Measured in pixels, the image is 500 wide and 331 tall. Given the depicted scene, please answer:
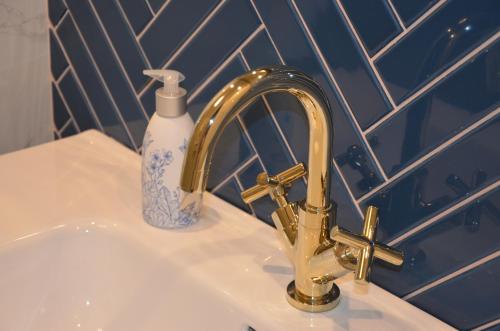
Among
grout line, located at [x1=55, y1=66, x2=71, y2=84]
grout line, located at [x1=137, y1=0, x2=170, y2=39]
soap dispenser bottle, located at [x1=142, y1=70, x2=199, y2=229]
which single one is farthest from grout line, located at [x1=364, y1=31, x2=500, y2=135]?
grout line, located at [x1=55, y1=66, x2=71, y2=84]

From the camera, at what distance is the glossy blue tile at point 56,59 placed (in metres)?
1.13

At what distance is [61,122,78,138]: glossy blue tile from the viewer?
117 centimetres

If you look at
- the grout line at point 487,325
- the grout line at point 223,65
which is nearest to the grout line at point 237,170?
the grout line at point 223,65

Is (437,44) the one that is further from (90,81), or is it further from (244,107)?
(90,81)

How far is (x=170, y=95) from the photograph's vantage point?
0.84 meters

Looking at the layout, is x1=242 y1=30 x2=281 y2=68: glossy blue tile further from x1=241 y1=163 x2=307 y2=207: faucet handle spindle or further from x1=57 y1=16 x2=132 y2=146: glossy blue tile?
x1=57 y1=16 x2=132 y2=146: glossy blue tile

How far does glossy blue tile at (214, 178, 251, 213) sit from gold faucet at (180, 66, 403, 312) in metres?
0.14

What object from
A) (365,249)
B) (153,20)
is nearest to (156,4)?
(153,20)

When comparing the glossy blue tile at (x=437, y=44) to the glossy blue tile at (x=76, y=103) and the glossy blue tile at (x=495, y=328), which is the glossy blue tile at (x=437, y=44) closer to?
the glossy blue tile at (x=495, y=328)

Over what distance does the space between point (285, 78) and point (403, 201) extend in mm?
213

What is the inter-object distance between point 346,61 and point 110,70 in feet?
1.36

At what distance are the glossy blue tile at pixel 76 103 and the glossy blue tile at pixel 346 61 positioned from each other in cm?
46

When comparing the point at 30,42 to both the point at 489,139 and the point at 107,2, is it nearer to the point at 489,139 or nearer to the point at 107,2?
the point at 107,2

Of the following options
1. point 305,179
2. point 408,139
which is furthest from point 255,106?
point 408,139
